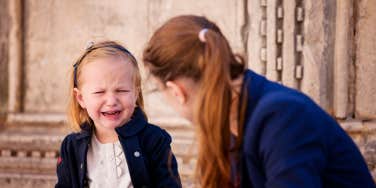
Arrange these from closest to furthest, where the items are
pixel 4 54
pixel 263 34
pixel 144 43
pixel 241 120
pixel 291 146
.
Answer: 1. pixel 291 146
2. pixel 241 120
3. pixel 263 34
4. pixel 144 43
5. pixel 4 54

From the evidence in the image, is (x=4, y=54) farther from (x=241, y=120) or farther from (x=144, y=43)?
(x=241, y=120)

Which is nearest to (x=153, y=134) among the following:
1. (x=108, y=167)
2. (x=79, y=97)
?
(x=108, y=167)

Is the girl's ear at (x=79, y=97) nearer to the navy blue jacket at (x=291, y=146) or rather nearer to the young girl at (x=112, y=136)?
the young girl at (x=112, y=136)

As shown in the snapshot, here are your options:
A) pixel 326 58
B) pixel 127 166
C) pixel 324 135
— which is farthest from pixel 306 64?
pixel 324 135

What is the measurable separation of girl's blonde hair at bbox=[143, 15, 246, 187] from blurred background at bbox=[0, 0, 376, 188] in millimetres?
1739

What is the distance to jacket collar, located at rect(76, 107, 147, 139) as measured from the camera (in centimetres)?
225

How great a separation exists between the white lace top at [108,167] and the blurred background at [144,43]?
119 cm

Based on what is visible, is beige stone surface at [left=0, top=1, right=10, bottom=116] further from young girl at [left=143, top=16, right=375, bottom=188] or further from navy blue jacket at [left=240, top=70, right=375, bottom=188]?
navy blue jacket at [left=240, top=70, right=375, bottom=188]

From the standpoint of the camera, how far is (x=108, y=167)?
229cm

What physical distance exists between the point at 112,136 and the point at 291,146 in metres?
1.12

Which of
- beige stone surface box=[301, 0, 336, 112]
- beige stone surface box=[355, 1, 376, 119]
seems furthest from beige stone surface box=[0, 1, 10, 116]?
beige stone surface box=[355, 1, 376, 119]

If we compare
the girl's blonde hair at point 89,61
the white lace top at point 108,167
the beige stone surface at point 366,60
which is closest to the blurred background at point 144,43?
the beige stone surface at point 366,60

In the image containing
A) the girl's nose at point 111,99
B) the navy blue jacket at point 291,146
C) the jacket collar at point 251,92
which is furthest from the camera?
the girl's nose at point 111,99

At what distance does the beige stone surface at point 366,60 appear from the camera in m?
3.39
